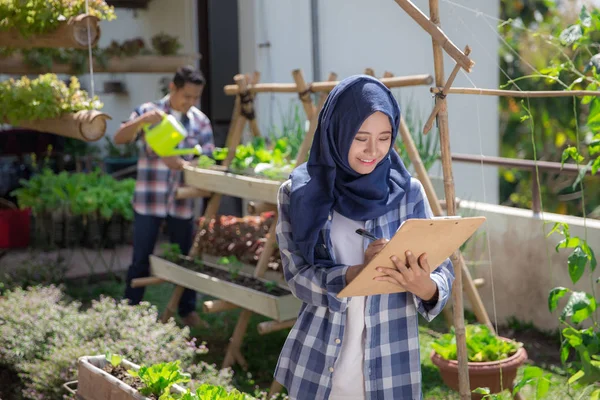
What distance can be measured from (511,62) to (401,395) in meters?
11.4

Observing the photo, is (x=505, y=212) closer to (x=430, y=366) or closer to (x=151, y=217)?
(x=430, y=366)

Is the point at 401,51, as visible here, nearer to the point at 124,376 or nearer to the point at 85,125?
the point at 85,125

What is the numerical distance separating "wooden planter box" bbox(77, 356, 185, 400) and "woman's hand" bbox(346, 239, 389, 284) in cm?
79

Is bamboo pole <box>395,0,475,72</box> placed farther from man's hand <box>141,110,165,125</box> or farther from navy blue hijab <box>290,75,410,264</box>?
man's hand <box>141,110,165,125</box>

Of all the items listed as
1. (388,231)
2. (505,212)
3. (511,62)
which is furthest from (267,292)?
(511,62)

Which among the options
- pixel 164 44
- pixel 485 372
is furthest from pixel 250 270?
pixel 164 44

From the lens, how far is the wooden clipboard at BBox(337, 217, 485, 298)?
188 centimetres

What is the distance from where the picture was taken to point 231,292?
4219 mm

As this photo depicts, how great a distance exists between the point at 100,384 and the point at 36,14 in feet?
5.73

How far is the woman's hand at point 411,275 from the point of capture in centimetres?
195

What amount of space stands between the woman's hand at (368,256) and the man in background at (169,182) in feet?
9.65

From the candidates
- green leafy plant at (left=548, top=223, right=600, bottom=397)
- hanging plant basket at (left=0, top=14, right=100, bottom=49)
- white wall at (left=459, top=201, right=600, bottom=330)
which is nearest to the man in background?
hanging plant basket at (left=0, top=14, right=100, bottom=49)

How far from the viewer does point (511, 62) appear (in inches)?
504

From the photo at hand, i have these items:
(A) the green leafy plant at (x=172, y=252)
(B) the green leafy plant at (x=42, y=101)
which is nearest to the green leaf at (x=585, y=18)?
(B) the green leafy plant at (x=42, y=101)
